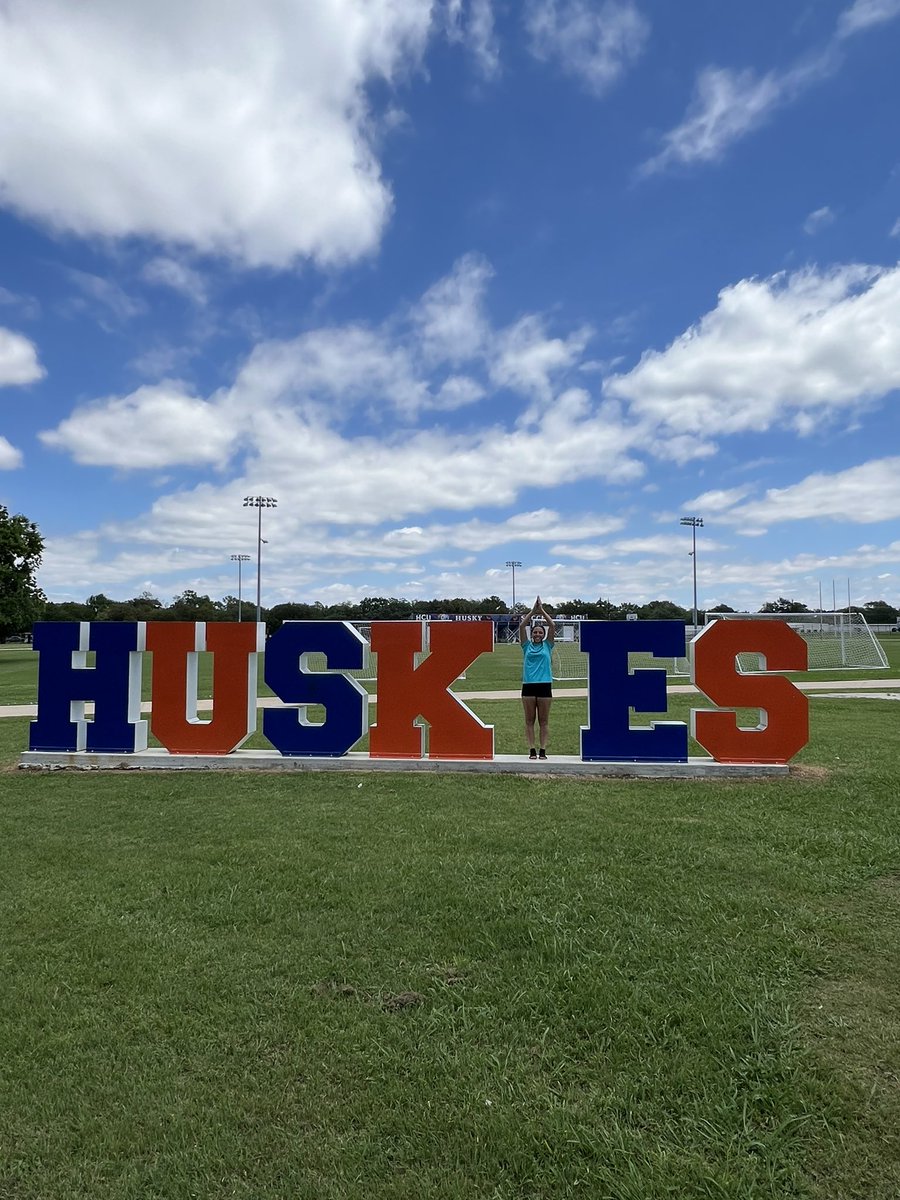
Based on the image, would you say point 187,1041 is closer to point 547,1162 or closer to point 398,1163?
point 398,1163

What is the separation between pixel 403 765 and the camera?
30.6 ft

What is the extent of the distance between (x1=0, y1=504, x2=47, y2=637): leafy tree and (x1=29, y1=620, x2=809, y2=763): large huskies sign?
45333mm

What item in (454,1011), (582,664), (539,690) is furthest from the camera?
(582,664)

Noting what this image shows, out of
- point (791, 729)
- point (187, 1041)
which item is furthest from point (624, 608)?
point (187, 1041)

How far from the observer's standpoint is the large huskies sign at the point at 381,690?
898cm

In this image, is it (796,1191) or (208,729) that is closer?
(796,1191)

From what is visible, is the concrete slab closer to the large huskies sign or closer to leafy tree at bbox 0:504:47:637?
the large huskies sign

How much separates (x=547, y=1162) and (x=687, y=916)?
2.24 meters

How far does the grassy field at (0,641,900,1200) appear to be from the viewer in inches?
100

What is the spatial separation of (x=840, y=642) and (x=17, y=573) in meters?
50.0

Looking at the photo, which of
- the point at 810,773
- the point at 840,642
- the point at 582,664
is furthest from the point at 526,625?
the point at 840,642

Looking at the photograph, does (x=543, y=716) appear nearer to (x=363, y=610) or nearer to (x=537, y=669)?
(x=537, y=669)

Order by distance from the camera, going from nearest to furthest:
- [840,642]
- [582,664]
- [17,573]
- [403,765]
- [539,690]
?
1. [403,765]
2. [539,690]
3. [840,642]
4. [582,664]
5. [17,573]

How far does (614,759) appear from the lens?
9.08m
